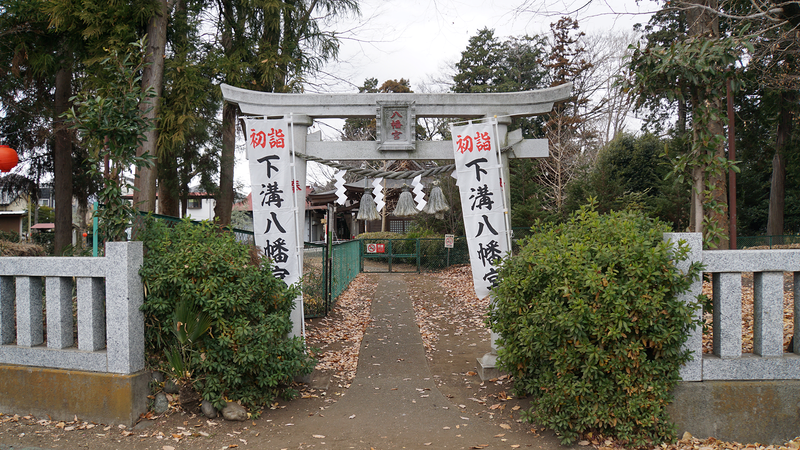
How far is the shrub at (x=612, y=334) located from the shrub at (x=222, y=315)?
254 cm

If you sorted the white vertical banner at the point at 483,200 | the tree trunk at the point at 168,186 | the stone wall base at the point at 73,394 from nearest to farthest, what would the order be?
the stone wall base at the point at 73,394 < the white vertical banner at the point at 483,200 < the tree trunk at the point at 168,186

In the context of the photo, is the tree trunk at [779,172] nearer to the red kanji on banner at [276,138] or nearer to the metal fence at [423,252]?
the metal fence at [423,252]

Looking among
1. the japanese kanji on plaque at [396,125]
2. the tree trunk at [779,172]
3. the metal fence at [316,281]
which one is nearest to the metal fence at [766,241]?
the tree trunk at [779,172]

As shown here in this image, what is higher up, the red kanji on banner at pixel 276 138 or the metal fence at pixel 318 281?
the red kanji on banner at pixel 276 138

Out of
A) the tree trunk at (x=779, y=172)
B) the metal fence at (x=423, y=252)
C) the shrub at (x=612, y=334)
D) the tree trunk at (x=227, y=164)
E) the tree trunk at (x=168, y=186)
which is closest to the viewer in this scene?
the shrub at (x=612, y=334)

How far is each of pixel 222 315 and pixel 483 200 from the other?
11.8 feet

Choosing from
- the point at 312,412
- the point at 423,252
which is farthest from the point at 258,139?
the point at 423,252

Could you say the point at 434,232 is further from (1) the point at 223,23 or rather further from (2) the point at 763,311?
(2) the point at 763,311

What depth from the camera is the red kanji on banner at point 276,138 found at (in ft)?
21.1

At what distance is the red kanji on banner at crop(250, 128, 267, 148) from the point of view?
6.44m

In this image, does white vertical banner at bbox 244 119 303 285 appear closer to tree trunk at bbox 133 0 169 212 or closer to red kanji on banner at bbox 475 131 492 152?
red kanji on banner at bbox 475 131 492 152

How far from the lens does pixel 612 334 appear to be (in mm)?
3941

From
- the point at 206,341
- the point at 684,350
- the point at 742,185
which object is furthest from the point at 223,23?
the point at 742,185

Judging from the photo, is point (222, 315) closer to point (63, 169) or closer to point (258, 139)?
point (258, 139)
